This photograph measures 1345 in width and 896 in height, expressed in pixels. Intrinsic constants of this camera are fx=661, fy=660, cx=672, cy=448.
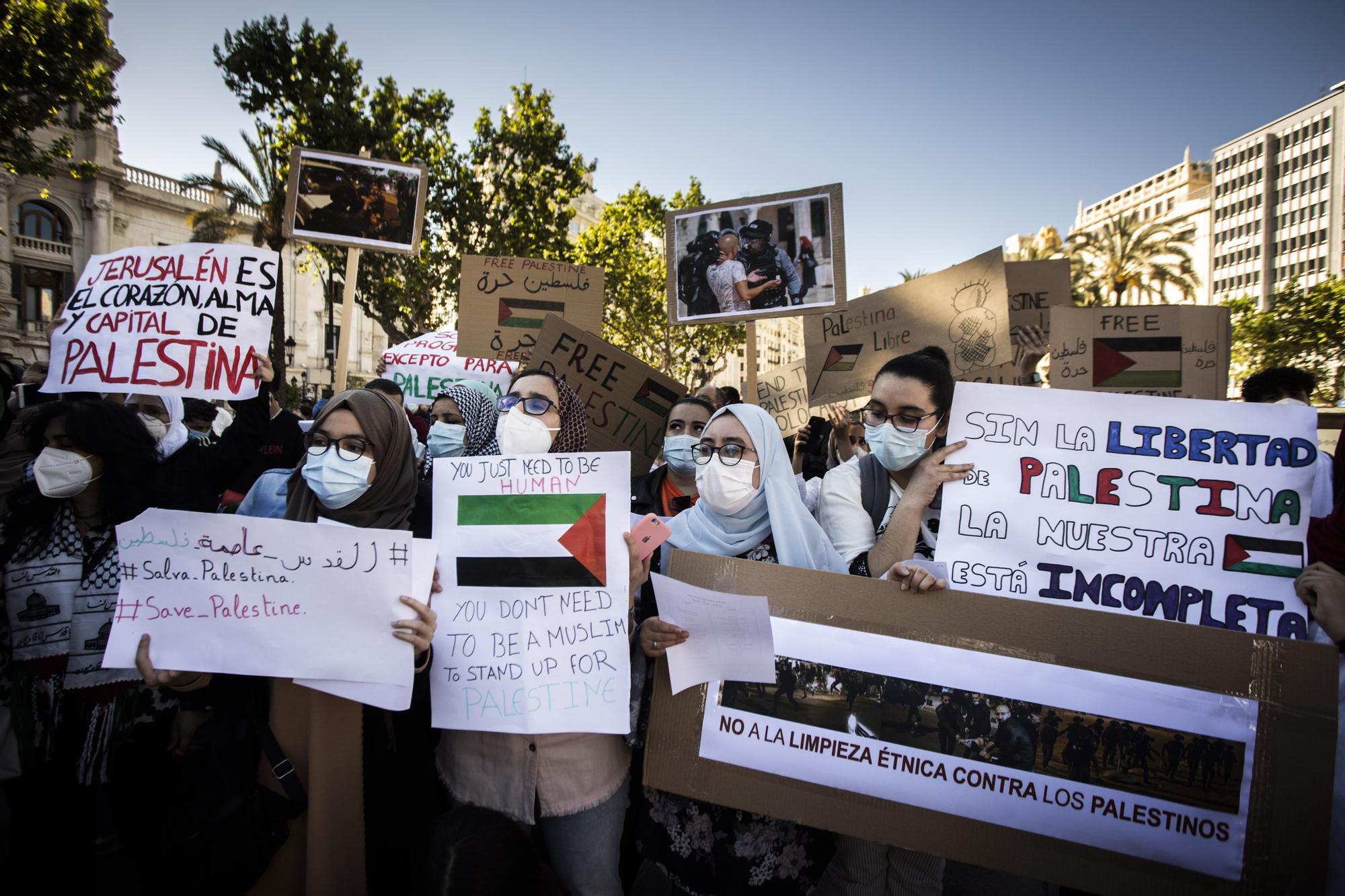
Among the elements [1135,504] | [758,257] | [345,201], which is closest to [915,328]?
[758,257]

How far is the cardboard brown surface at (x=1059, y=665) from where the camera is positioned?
1570 mm

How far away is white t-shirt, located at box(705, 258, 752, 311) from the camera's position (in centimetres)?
453

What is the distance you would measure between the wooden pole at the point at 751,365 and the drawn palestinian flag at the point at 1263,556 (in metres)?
2.59

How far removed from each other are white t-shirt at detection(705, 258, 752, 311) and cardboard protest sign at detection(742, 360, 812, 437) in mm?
1379

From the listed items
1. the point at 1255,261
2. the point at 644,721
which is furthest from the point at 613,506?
the point at 1255,261

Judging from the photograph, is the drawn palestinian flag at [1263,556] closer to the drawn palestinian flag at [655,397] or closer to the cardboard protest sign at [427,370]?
the drawn palestinian flag at [655,397]

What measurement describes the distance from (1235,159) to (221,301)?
10309 cm

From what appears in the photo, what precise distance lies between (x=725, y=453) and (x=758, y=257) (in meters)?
2.58

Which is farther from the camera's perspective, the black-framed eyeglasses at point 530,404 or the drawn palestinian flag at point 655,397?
the drawn palestinian flag at point 655,397

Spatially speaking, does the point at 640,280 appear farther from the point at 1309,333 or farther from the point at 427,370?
the point at 1309,333

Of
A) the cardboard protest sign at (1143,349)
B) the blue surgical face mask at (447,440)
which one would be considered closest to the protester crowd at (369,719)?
the blue surgical face mask at (447,440)

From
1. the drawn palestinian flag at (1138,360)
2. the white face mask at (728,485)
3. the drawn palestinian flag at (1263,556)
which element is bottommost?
the drawn palestinian flag at (1263,556)

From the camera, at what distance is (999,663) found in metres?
1.78

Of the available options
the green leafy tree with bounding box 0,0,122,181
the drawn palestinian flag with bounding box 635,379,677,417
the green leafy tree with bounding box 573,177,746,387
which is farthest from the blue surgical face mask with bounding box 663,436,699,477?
the green leafy tree with bounding box 573,177,746,387
